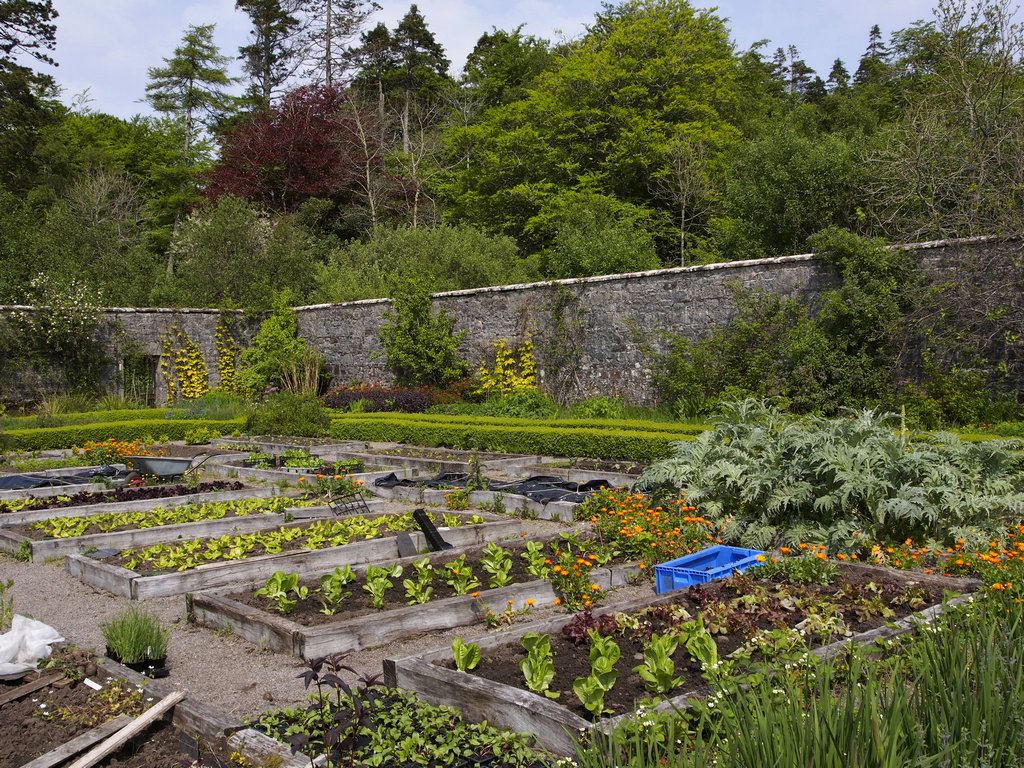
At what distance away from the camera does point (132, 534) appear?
6840mm

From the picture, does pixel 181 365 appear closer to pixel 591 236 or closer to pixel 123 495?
Result: pixel 591 236

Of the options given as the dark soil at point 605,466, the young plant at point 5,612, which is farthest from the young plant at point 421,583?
the dark soil at point 605,466

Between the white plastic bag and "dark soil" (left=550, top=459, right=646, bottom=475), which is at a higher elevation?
the white plastic bag

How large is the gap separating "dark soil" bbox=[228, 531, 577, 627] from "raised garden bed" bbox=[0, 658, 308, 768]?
121 cm

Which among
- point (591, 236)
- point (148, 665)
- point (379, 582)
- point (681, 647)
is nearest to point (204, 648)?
point (148, 665)

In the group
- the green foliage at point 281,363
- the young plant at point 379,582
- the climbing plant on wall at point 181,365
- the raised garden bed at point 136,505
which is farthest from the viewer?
the climbing plant on wall at point 181,365

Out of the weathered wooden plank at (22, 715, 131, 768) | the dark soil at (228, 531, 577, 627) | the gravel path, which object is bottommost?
the gravel path

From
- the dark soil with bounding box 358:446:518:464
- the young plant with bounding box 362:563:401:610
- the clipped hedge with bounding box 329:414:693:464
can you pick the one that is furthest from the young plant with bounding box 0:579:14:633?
the dark soil with bounding box 358:446:518:464

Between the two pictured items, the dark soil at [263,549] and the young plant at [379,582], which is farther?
the dark soil at [263,549]

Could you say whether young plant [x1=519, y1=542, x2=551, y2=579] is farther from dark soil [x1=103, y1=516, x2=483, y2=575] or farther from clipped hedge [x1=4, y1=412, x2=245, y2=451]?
clipped hedge [x1=4, y1=412, x2=245, y2=451]

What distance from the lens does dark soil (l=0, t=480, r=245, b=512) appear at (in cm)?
823

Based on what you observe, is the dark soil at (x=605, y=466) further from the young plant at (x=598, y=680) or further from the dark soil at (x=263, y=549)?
the young plant at (x=598, y=680)

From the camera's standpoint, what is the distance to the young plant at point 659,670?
3.36 m

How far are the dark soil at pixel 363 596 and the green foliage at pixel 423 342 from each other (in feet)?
36.7
